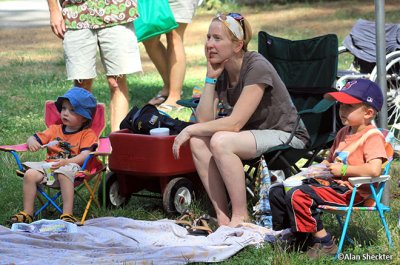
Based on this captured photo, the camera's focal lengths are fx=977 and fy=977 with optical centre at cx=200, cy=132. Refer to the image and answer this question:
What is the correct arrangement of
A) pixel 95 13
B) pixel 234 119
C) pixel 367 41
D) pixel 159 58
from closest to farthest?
1. pixel 234 119
2. pixel 95 13
3. pixel 367 41
4. pixel 159 58

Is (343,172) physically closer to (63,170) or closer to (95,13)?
(63,170)

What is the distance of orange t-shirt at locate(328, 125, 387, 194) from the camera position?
5.11m

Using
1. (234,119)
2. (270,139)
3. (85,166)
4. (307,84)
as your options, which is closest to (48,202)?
(85,166)

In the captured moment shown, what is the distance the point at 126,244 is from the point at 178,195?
767 millimetres

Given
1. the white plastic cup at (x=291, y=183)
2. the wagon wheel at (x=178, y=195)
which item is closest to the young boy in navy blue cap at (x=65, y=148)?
the wagon wheel at (x=178, y=195)

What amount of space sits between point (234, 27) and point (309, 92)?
0.96m

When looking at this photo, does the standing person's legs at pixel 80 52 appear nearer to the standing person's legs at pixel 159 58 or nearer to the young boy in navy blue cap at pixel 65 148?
the young boy in navy blue cap at pixel 65 148

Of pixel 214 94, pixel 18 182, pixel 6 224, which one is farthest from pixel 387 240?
pixel 18 182

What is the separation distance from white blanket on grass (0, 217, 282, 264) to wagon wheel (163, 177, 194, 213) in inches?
8.1

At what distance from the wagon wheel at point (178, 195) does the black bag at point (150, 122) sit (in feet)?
1.14

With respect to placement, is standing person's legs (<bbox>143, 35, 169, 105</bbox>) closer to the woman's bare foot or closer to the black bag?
the black bag

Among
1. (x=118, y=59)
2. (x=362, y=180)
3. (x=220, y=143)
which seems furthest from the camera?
(x=118, y=59)

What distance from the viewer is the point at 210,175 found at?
590 centimetres

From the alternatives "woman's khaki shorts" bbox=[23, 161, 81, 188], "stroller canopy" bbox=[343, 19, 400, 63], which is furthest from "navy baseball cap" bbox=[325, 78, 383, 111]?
"stroller canopy" bbox=[343, 19, 400, 63]
